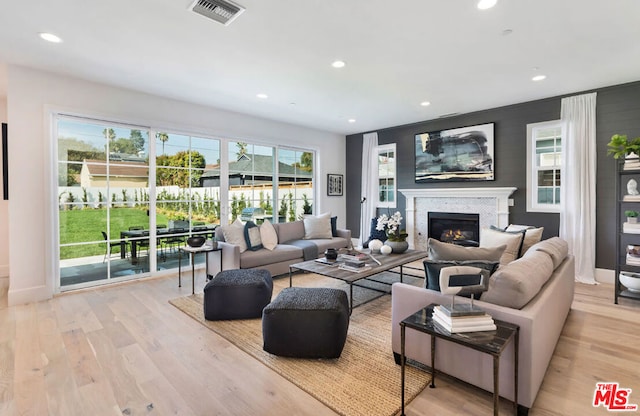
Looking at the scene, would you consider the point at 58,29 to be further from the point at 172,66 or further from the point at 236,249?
the point at 236,249

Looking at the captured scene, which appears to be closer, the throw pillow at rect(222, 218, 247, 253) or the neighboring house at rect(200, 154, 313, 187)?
the throw pillow at rect(222, 218, 247, 253)

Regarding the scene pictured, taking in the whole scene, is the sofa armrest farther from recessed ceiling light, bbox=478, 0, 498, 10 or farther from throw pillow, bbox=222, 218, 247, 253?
recessed ceiling light, bbox=478, 0, 498, 10

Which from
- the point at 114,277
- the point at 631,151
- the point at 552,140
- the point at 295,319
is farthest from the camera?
the point at 552,140

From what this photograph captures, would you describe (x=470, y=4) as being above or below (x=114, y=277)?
above

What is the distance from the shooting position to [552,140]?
16.0 ft

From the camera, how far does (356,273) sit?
3305 mm

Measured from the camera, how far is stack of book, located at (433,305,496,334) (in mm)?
1672

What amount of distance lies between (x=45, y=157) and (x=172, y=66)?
1961mm

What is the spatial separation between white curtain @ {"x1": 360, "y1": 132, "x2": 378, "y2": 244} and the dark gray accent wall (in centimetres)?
17

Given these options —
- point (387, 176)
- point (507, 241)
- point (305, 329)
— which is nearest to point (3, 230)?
point (305, 329)

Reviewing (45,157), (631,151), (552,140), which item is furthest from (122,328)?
(552,140)

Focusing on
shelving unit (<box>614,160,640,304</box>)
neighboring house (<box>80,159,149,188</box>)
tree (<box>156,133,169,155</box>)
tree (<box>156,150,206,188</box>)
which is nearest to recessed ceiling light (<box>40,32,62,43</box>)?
neighboring house (<box>80,159,149,188</box>)

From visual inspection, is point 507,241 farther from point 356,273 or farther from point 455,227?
point 455,227

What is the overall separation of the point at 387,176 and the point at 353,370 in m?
5.33
